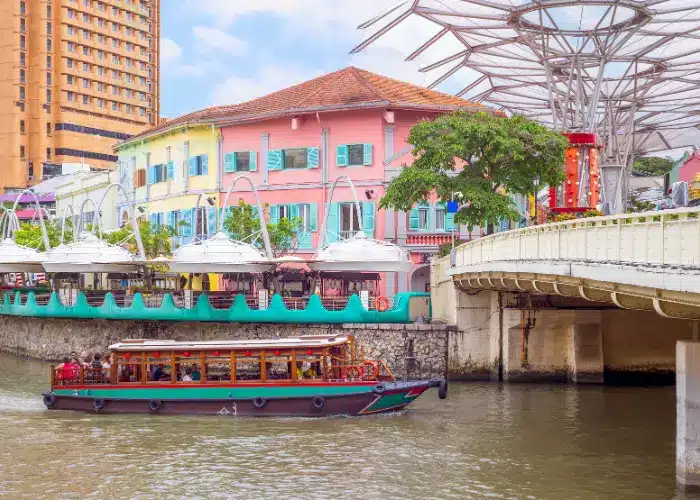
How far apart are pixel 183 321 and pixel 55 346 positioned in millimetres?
8226

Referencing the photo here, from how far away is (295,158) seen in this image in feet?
190

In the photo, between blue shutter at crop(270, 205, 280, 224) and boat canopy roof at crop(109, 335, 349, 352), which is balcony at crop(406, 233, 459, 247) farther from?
boat canopy roof at crop(109, 335, 349, 352)

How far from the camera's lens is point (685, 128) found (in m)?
92.6

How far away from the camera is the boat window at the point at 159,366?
34812 mm

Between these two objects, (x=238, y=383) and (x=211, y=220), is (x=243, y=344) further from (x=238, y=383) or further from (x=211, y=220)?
(x=211, y=220)

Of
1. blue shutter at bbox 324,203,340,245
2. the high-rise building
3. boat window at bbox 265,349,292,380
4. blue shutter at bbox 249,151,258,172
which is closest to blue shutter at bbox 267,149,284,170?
blue shutter at bbox 249,151,258,172

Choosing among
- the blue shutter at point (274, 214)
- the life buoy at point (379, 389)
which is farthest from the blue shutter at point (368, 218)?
the life buoy at point (379, 389)

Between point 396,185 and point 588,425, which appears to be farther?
point 396,185

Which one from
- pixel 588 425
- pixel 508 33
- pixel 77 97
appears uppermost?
pixel 77 97

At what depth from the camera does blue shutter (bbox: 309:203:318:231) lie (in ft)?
187

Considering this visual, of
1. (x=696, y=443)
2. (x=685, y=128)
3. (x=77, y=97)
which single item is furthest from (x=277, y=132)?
(x=77, y=97)

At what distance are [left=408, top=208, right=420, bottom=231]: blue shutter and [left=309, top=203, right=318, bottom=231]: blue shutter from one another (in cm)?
504

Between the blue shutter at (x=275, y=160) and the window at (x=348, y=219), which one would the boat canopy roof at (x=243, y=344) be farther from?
the blue shutter at (x=275, y=160)

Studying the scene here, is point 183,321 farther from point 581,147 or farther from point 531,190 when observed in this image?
point 581,147
